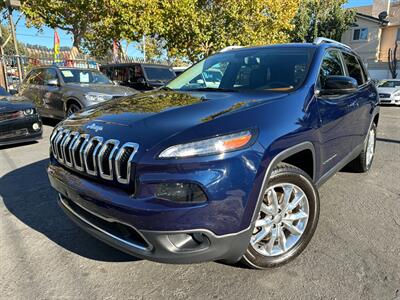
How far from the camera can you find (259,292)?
7.38ft

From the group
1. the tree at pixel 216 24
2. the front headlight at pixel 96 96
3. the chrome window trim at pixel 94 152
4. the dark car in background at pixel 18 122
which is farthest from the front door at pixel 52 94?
the tree at pixel 216 24

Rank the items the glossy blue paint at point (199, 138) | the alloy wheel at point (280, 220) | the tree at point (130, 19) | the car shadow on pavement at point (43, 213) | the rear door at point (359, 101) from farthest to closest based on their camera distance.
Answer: the tree at point (130, 19) < the rear door at point (359, 101) < the car shadow on pavement at point (43, 213) < the alloy wheel at point (280, 220) < the glossy blue paint at point (199, 138)

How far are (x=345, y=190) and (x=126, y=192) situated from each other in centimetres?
303

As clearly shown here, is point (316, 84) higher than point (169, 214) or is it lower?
higher

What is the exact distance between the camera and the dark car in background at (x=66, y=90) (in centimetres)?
770

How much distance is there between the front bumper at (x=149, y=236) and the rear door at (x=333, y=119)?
4.21 ft

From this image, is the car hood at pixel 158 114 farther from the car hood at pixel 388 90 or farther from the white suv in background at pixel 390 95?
the car hood at pixel 388 90

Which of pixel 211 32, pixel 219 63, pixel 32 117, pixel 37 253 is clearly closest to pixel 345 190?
pixel 219 63

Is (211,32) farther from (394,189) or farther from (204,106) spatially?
(204,106)

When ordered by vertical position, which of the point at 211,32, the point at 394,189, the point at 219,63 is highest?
the point at 211,32

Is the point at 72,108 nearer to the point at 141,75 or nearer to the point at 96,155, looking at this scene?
the point at 141,75

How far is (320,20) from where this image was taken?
27359 millimetres

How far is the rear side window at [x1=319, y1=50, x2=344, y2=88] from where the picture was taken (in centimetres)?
309

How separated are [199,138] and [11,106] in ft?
18.6
